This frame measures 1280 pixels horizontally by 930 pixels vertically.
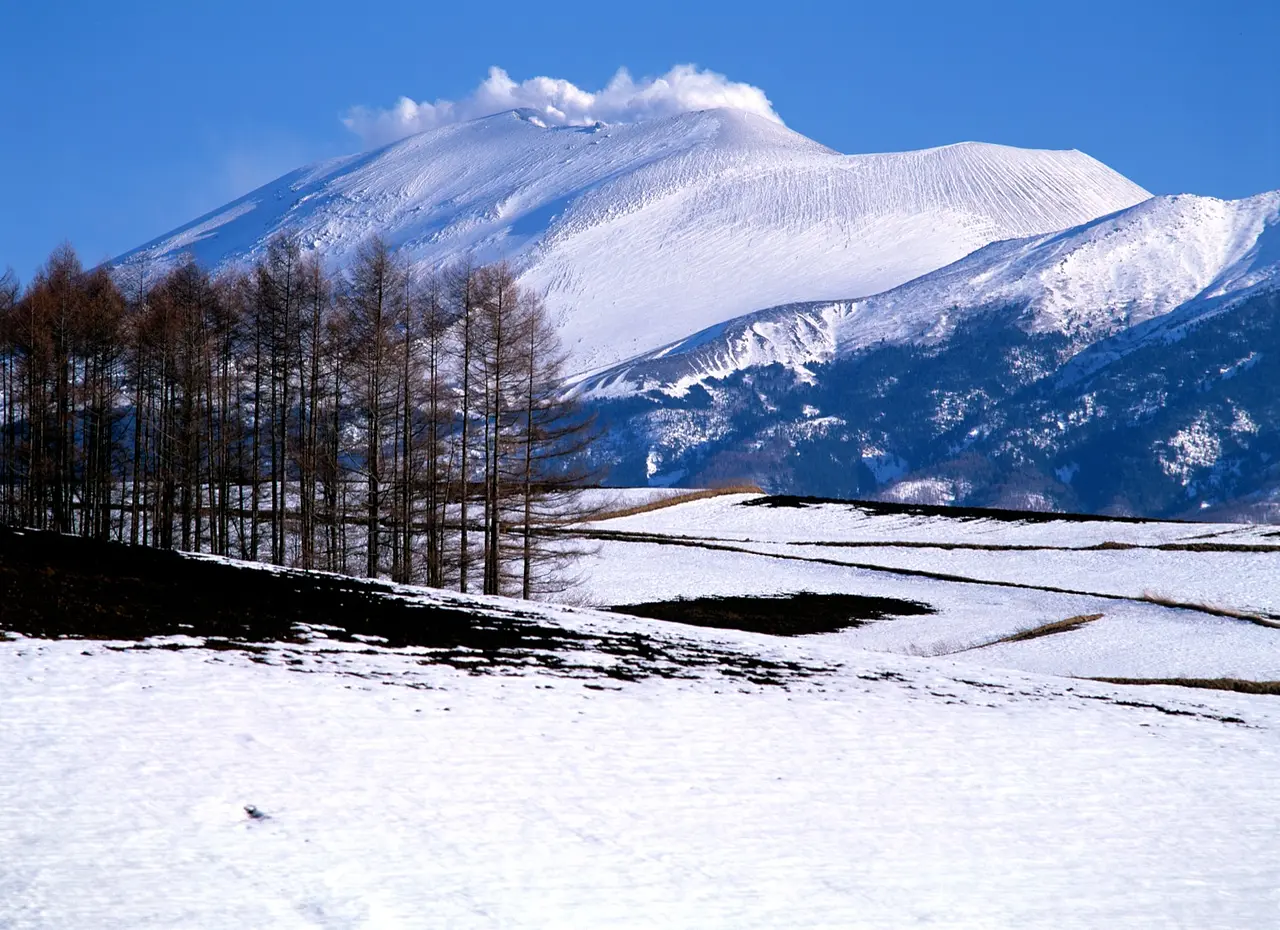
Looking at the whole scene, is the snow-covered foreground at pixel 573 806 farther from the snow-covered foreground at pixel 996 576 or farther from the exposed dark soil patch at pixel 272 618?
the snow-covered foreground at pixel 996 576

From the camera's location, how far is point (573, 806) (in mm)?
15148

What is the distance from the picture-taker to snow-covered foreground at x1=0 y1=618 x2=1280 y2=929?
39.8 feet

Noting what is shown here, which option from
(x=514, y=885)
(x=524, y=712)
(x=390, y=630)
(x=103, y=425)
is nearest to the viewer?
(x=514, y=885)

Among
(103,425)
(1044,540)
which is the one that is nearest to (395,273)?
(103,425)

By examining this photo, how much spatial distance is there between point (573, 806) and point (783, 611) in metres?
27.8

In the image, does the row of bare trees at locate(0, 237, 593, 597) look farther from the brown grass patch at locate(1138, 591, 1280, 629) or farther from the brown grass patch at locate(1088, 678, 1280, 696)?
the brown grass patch at locate(1138, 591, 1280, 629)

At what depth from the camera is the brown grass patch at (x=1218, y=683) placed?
29328mm

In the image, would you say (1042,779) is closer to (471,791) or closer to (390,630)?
(471,791)

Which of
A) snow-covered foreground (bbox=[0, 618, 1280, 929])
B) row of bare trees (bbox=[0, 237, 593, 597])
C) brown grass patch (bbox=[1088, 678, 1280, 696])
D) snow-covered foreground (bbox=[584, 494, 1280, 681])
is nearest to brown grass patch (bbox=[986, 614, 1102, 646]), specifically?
snow-covered foreground (bbox=[584, 494, 1280, 681])

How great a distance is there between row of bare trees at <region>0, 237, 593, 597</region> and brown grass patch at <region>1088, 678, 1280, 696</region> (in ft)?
56.8

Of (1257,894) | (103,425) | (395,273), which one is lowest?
(1257,894)

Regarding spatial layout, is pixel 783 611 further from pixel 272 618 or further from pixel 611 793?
pixel 611 793

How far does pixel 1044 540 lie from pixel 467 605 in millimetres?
40915

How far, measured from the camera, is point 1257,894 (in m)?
13.9
